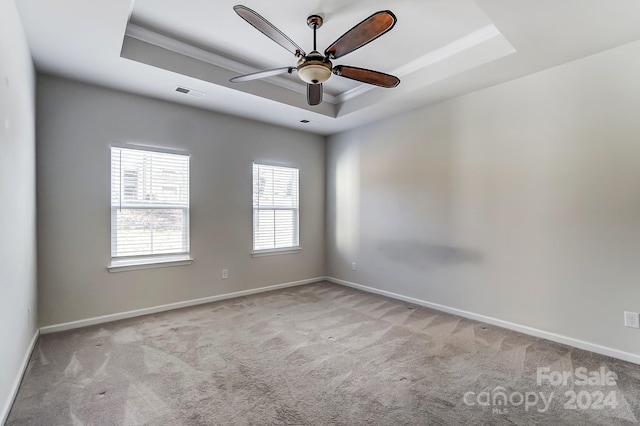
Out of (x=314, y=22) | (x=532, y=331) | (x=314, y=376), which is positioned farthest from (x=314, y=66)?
(x=532, y=331)

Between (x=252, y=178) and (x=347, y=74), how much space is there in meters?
2.55

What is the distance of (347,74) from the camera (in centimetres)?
265

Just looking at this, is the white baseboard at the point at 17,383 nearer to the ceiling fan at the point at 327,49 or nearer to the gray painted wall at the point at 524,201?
the ceiling fan at the point at 327,49

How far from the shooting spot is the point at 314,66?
2396 mm

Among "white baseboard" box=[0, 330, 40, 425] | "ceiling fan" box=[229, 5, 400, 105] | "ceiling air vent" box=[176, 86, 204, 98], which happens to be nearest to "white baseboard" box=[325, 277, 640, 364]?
"ceiling fan" box=[229, 5, 400, 105]

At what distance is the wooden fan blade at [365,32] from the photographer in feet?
6.24

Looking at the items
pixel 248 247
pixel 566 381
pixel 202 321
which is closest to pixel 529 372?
pixel 566 381

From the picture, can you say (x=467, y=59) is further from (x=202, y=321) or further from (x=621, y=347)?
(x=202, y=321)

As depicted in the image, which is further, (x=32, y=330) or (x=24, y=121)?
(x=32, y=330)

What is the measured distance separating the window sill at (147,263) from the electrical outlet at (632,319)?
457 centimetres

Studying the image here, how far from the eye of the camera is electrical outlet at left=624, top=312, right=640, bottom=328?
8.49 ft

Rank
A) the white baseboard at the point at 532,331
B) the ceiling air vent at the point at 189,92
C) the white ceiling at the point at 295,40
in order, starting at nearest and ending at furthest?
1. the white ceiling at the point at 295,40
2. the white baseboard at the point at 532,331
3. the ceiling air vent at the point at 189,92

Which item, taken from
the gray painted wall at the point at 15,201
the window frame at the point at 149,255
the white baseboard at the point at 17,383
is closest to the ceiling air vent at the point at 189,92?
the window frame at the point at 149,255

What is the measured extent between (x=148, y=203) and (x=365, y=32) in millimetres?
3180
